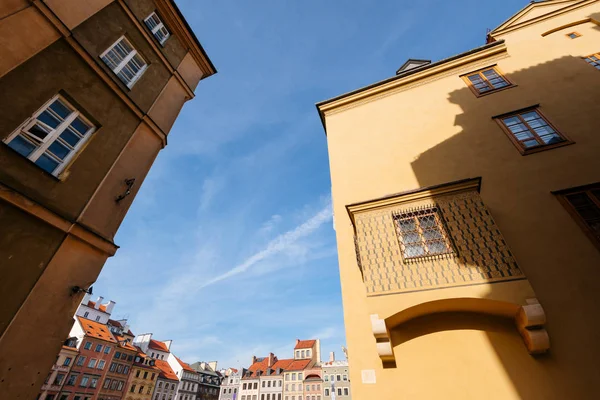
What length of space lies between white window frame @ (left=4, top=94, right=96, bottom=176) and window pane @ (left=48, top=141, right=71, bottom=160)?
0.05 metres

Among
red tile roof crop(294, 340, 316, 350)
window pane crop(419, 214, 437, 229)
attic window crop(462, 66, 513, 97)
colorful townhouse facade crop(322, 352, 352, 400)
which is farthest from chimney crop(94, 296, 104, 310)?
attic window crop(462, 66, 513, 97)

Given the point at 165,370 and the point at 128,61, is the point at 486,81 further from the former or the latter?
the point at 165,370

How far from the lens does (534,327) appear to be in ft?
16.9

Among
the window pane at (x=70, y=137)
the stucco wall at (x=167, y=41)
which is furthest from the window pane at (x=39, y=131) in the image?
the stucco wall at (x=167, y=41)

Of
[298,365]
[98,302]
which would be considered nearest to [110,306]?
[98,302]

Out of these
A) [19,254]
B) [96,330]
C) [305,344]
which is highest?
[305,344]

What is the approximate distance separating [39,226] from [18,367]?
246 centimetres

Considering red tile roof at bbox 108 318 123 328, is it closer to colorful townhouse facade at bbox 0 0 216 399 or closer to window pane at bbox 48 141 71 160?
colorful townhouse facade at bbox 0 0 216 399

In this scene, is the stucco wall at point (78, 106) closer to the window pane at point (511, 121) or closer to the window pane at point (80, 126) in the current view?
the window pane at point (80, 126)

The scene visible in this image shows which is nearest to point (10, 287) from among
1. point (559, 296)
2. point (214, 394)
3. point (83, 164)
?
point (83, 164)

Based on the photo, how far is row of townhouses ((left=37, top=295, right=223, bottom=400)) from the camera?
125 feet

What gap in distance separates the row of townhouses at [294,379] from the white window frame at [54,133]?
57674mm

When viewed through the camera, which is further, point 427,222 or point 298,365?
point 298,365

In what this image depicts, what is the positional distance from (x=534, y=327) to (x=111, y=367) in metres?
59.1
